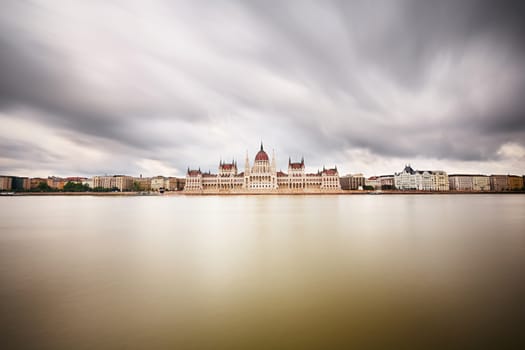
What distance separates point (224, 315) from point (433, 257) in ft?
27.1

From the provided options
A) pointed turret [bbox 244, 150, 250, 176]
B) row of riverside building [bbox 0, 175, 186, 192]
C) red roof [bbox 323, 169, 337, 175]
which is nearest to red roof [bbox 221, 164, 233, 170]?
pointed turret [bbox 244, 150, 250, 176]

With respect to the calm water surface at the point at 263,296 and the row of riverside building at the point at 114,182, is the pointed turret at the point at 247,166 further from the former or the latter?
the calm water surface at the point at 263,296

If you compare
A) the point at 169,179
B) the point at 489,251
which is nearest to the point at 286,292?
the point at 489,251

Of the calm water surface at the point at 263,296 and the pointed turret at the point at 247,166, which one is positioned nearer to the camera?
the calm water surface at the point at 263,296

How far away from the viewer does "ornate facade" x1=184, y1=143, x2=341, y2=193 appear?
4769 inches

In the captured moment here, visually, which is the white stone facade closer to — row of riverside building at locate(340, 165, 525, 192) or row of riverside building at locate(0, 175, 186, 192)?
row of riverside building at locate(340, 165, 525, 192)

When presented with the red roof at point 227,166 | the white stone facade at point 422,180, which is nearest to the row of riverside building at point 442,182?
the white stone facade at point 422,180

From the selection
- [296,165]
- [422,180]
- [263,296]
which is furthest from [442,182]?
[263,296]

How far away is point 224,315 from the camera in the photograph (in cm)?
506

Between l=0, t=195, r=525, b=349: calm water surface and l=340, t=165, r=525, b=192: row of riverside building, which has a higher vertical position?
l=340, t=165, r=525, b=192: row of riverside building

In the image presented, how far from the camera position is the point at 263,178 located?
12125 centimetres

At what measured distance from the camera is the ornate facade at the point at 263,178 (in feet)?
397

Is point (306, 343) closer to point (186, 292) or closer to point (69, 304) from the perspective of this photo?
point (186, 292)

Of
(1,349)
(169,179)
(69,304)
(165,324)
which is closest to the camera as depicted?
(1,349)
